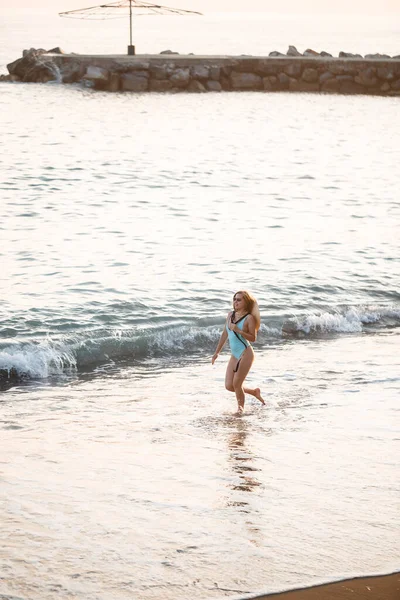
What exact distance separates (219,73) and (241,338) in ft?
136

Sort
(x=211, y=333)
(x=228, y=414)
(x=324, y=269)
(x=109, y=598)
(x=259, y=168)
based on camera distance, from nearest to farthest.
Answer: (x=109, y=598) → (x=228, y=414) → (x=211, y=333) → (x=324, y=269) → (x=259, y=168)

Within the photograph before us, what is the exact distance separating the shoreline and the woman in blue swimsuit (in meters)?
3.10

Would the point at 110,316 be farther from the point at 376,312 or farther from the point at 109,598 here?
the point at 109,598

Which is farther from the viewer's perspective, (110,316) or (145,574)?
(110,316)

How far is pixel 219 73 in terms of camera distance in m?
47.9

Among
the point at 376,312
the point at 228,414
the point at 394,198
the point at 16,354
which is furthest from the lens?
the point at 394,198

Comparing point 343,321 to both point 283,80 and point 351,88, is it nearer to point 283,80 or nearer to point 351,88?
point 283,80

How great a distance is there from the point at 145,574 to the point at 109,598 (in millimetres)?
299

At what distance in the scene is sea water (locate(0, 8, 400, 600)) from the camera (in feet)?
17.9

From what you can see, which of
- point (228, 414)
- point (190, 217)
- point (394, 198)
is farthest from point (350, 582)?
point (394, 198)

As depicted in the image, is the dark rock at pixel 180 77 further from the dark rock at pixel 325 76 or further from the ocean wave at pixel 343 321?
the ocean wave at pixel 343 321

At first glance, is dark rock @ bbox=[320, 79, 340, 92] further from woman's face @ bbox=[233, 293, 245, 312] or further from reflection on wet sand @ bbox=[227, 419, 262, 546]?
reflection on wet sand @ bbox=[227, 419, 262, 546]

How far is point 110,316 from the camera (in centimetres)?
1205

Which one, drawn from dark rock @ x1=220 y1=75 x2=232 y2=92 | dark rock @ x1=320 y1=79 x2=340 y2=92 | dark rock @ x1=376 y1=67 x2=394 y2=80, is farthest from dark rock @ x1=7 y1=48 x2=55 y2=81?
dark rock @ x1=376 y1=67 x2=394 y2=80
